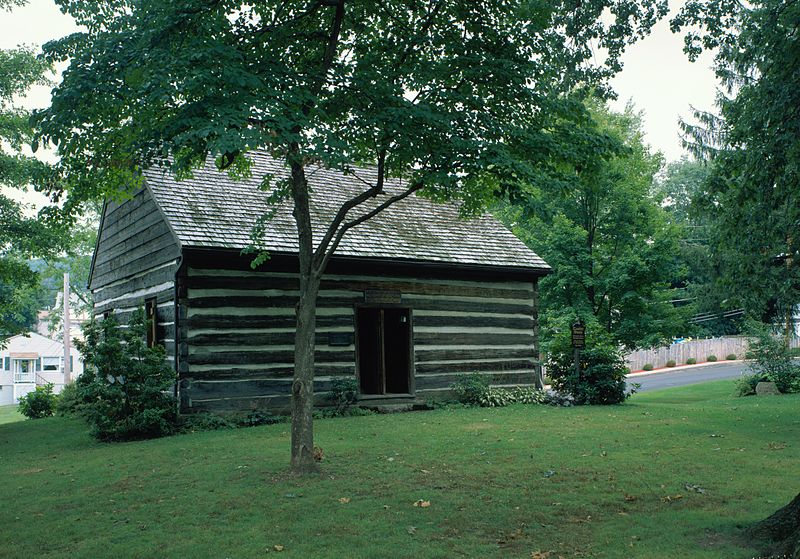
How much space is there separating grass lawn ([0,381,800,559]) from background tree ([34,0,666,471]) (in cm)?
150

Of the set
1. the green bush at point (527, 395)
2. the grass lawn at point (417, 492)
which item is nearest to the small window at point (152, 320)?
the grass lawn at point (417, 492)

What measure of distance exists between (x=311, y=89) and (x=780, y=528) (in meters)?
6.32

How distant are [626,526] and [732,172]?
6.62 m

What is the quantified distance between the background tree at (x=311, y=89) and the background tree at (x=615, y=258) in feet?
61.3

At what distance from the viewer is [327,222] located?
16.6 metres

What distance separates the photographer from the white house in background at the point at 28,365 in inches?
2388

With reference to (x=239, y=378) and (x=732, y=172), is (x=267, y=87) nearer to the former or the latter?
(x=732, y=172)

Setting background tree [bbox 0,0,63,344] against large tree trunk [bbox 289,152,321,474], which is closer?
large tree trunk [bbox 289,152,321,474]

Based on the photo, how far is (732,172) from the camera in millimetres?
10914

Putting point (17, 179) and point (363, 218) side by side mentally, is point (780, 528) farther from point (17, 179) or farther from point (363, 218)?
point (17, 179)

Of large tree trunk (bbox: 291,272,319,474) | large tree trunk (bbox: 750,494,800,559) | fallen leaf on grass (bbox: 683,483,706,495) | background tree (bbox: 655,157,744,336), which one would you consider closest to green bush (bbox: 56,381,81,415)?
large tree trunk (bbox: 291,272,319,474)

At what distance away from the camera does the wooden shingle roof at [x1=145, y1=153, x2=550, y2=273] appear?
14742mm

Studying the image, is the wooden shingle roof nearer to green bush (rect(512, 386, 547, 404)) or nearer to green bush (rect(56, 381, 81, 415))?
green bush (rect(512, 386, 547, 404))

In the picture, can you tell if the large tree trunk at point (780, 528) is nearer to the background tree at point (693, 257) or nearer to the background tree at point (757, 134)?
the background tree at point (757, 134)
